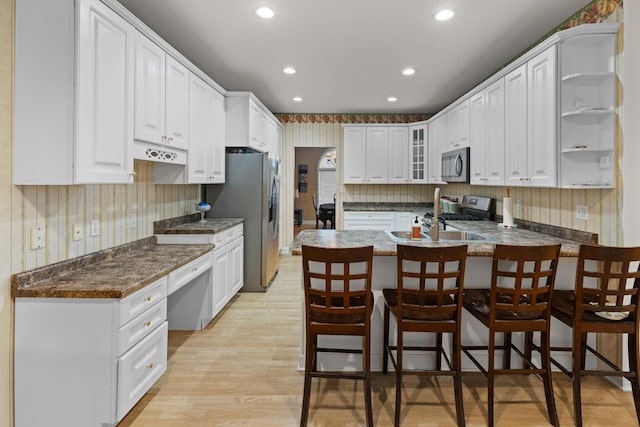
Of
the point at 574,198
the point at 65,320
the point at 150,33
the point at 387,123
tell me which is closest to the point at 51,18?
the point at 150,33

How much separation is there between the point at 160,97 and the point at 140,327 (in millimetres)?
1749

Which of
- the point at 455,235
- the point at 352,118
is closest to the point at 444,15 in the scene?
the point at 455,235

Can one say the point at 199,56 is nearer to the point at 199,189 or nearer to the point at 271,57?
the point at 271,57

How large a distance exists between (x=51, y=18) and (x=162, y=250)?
175cm

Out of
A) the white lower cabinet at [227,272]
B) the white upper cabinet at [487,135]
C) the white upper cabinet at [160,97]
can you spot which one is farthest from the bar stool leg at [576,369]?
the white upper cabinet at [160,97]

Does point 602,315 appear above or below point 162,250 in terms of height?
below

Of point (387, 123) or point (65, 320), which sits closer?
point (65, 320)

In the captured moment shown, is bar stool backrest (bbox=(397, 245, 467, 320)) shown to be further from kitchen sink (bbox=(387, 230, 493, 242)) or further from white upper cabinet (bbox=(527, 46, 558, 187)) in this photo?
white upper cabinet (bbox=(527, 46, 558, 187))

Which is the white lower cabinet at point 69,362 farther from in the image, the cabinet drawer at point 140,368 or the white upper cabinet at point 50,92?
the white upper cabinet at point 50,92

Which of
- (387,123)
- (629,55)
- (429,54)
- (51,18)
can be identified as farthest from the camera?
(387,123)

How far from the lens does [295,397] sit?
2.38m

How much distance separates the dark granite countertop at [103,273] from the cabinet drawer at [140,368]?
354mm

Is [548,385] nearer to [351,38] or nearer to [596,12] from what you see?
[596,12]

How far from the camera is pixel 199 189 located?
4.46 metres
